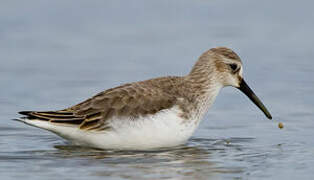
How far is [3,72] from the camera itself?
16.2m

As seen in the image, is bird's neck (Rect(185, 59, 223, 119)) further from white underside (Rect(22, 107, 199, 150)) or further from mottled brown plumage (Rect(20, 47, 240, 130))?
white underside (Rect(22, 107, 199, 150))

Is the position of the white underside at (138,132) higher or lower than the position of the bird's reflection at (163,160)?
higher

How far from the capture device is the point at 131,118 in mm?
12438

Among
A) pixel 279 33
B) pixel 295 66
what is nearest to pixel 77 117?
pixel 295 66

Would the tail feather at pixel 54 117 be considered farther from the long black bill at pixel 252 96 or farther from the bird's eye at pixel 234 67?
the long black bill at pixel 252 96

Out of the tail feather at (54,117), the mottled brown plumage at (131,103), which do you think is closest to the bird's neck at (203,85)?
the mottled brown plumage at (131,103)

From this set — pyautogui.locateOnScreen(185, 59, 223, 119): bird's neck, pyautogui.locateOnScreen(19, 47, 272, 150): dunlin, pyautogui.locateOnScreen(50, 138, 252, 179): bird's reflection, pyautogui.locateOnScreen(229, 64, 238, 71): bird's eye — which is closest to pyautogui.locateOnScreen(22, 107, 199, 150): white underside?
pyautogui.locateOnScreen(19, 47, 272, 150): dunlin

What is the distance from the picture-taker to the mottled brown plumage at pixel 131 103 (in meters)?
12.5

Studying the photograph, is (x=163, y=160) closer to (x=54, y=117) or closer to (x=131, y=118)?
(x=131, y=118)

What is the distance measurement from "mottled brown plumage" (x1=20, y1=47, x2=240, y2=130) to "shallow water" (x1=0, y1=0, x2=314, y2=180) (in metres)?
0.52

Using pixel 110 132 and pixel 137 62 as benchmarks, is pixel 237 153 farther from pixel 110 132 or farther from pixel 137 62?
pixel 137 62

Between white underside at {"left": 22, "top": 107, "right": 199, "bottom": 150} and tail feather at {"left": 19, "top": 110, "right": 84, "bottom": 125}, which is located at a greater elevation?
tail feather at {"left": 19, "top": 110, "right": 84, "bottom": 125}

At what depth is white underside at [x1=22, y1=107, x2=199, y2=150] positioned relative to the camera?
1238 centimetres

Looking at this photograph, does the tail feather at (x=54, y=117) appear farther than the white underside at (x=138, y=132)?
Yes
